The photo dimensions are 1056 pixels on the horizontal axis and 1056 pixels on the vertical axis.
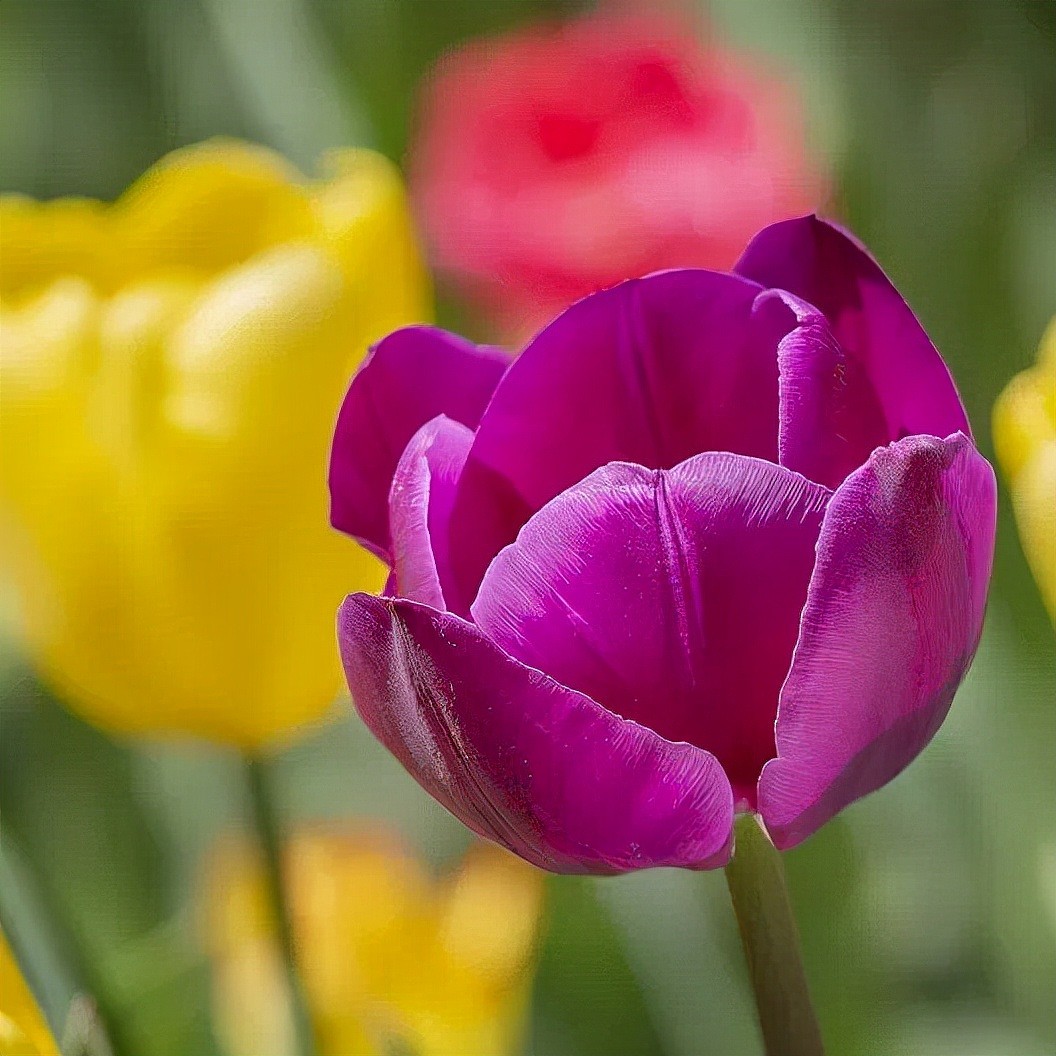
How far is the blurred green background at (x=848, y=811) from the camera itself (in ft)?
0.99

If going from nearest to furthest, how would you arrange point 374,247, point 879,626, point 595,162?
point 879,626 → point 374,247 → point 595,162

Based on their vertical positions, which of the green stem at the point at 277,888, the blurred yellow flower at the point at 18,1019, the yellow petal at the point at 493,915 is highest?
the blurred yellow flower at the point at 18,1019

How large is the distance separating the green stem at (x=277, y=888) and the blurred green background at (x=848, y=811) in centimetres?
3

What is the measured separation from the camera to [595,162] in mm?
386

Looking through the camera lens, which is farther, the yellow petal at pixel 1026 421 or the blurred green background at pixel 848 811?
the blurred green background at pixel 848 811

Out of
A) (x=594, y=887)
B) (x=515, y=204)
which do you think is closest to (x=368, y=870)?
(x=594, y=887)

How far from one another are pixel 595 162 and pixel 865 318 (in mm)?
222

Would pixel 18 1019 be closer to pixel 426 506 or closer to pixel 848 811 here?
pixel 426 506

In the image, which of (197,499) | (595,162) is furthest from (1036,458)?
(595,162)

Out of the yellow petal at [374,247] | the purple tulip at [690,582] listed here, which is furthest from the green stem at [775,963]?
the yellow petal at [374,247]

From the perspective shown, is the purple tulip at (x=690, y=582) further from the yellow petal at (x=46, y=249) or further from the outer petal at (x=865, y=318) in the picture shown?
the yellow petal at (x=46, y=249)

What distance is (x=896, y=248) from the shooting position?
375 millimetres

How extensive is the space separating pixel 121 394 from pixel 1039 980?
203mm

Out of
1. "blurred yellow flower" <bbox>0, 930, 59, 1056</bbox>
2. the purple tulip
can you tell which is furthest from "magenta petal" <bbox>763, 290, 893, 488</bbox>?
"blurred yellow flower" <bbox>0, 930, 59, 1056</bbox>
